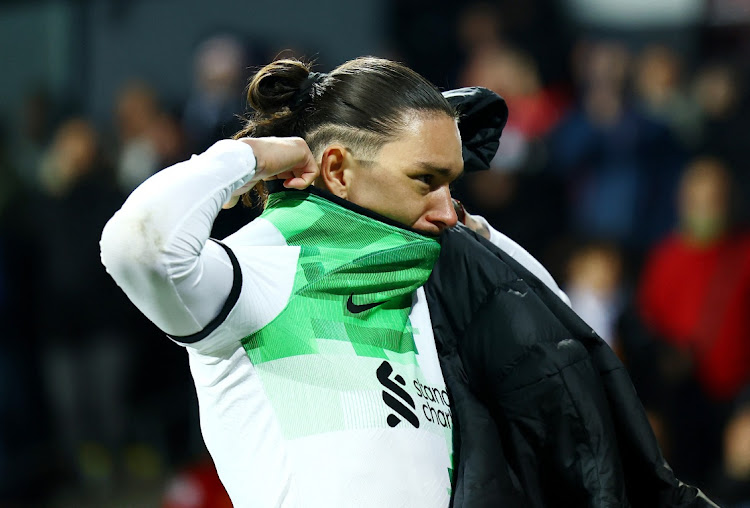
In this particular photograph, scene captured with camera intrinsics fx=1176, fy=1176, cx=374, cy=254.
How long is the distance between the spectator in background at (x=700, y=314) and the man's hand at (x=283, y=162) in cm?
296

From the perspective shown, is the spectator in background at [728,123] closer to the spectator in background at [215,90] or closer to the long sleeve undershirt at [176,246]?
the spectator in background at [215,90]

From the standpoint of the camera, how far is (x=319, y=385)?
1772 millimetres

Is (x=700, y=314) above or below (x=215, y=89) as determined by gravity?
below

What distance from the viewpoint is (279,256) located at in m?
1.81

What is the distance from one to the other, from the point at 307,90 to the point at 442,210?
32 centimetres

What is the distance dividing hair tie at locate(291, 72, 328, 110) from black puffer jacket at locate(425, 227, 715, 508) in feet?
1.35

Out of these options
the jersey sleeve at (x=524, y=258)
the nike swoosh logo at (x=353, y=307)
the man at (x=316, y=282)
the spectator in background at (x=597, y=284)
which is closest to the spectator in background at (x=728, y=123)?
the spectator in background at (x=597, y=284)

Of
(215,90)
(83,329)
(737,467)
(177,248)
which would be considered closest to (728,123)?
(737,467)

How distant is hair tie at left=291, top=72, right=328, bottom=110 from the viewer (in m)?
2.01

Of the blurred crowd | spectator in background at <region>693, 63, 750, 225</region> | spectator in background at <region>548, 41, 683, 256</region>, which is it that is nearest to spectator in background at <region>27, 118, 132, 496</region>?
the blurred crowd

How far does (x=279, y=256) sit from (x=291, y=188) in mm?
151

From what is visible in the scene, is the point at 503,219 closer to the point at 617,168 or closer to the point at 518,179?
the point at 518,179

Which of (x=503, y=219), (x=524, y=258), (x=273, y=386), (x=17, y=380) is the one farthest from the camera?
(x=17, y=380)

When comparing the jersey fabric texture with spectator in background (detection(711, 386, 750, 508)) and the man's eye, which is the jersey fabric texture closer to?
the man's eye
